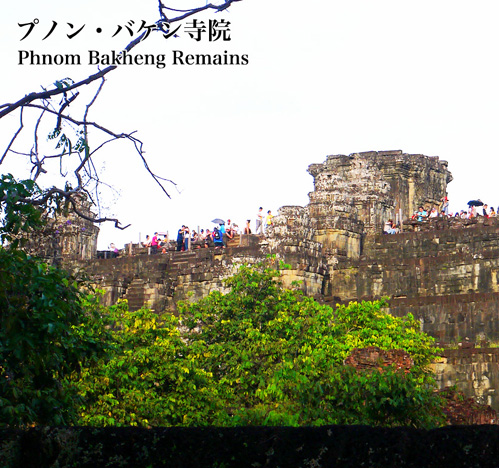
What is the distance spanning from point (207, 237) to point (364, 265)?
7618 mm

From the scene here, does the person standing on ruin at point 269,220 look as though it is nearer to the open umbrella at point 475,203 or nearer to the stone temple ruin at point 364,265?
the stone temple ruin at point 364,265

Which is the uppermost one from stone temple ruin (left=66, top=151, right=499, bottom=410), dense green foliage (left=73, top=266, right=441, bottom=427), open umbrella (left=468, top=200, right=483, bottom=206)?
open umbrella (left=468, top=200, right=483, bottom=206)

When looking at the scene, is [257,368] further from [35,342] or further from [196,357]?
[35,342]

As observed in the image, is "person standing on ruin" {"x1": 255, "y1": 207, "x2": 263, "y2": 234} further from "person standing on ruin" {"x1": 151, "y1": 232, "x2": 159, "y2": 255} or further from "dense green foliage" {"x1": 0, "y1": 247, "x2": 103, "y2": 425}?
"dense green foliage" {"x1": 0, "y1": 247, "x2": 103, "y2": 425}

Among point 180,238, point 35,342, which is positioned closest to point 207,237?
→ point 180,238

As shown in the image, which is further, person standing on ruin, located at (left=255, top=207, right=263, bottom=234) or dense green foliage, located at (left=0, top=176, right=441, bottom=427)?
person standing on ruin, located at (left=255, top=207, right=263, bottom=234)

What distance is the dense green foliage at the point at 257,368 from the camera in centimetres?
2061

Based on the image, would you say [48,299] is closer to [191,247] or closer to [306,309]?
[306,309]

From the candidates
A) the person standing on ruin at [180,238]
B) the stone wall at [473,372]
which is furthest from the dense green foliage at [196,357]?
the person standing on ruin at [180,238]

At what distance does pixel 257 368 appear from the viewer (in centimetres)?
3078

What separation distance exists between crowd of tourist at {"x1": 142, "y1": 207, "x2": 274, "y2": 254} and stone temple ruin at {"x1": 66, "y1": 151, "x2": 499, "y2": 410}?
0.51m

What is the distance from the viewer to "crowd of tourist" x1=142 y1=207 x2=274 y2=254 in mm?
43487

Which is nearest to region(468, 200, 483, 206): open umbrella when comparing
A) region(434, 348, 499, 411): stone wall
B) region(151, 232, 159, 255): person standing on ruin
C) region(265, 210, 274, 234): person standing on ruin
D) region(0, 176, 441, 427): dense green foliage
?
region(265, 210, 274, 234): person standing on ruin

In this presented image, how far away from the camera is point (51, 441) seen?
14273 mm
